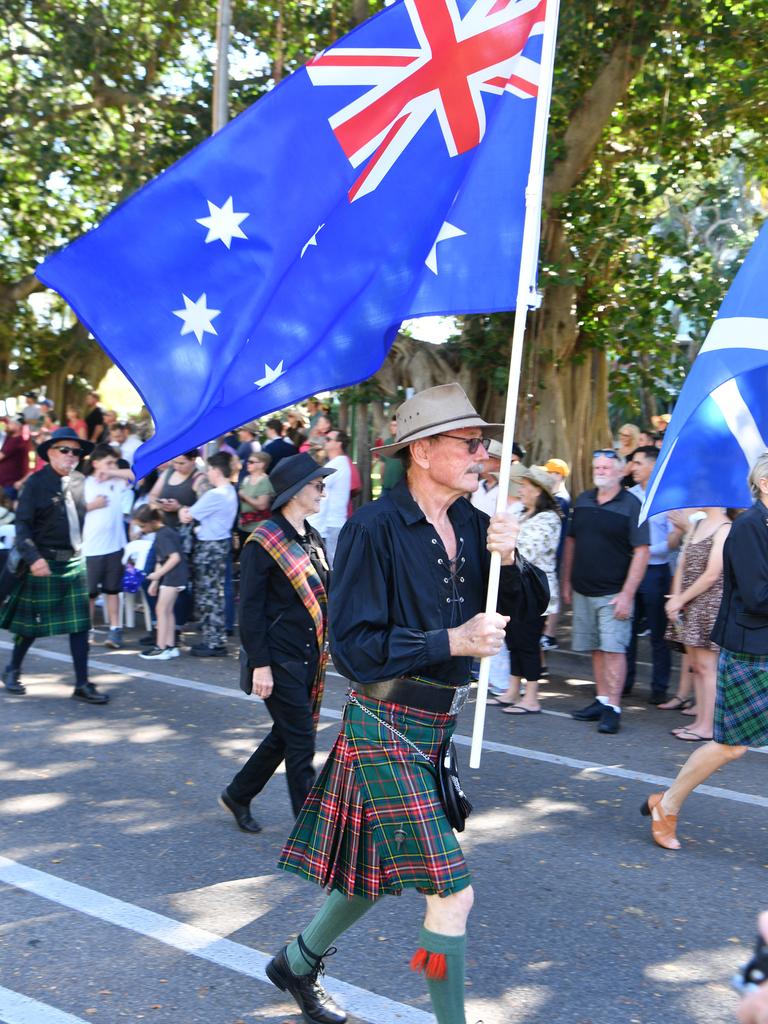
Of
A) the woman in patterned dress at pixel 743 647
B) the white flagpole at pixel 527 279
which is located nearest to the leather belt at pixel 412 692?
the white flagpole at pixel 527 279

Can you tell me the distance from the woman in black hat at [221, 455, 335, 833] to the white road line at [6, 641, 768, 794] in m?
2.03

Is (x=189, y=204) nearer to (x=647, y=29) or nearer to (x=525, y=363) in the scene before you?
(x=647, y=29)

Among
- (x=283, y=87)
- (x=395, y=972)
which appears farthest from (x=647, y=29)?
(x=395, y=972)

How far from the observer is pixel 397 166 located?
4.36 meters

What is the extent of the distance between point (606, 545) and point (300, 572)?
10.4 feet

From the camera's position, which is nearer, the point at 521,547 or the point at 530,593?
the point at 530,593

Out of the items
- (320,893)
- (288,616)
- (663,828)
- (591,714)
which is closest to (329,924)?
(320,893)

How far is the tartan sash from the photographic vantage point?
5453mm

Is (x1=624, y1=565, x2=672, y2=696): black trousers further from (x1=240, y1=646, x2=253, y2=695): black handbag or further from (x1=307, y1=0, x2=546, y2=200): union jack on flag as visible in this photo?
(x1=307, y1=0, x2=546, y2=200): union jack on flag

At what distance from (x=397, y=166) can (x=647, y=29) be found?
356 inches

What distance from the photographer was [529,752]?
7250 mm

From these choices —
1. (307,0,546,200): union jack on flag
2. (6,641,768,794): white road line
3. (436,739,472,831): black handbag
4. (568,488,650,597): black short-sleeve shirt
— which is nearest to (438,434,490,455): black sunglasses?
(436,739,472,831): black handbag

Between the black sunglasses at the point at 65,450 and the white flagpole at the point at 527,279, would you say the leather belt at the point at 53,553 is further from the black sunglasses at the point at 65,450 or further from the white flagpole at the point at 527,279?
the white flagpole at the point at 527,279

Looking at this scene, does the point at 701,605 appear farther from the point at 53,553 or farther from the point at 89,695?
the point at 53,553
